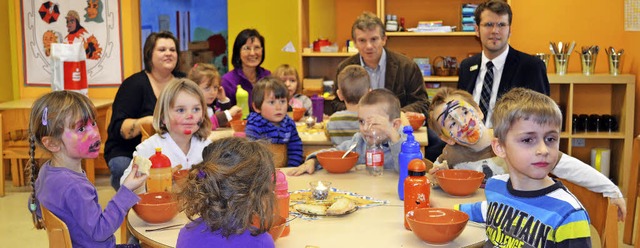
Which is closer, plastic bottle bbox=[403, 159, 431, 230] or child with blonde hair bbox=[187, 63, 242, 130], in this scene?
plastic bottle bbox=[403, 159, 431, 230]

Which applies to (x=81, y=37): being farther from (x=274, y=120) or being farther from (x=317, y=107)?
(x=274, y=120)

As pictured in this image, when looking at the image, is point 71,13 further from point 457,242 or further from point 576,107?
point 457,242

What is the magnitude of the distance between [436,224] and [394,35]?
4.76 metres

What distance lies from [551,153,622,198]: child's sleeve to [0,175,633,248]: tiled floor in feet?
8.30

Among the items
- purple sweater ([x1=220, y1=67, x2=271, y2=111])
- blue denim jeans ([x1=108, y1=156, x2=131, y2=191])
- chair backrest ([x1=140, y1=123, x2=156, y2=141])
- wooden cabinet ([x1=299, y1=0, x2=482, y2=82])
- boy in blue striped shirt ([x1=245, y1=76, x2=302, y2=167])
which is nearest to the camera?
chair backrest ([x1=140, y1=123, x2=156, y2=141])

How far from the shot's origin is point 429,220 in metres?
2.42

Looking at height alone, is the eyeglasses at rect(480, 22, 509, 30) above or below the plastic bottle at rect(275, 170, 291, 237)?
above

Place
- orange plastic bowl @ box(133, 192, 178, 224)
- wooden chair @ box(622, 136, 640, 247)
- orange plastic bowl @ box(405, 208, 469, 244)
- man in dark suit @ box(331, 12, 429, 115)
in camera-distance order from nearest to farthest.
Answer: orange plastic bowl @ box(405, 208, 469, 244) < orange plastic bowl @ box(133, 192, 178, 224) < wooden chair @ box(622, 136, 640, 247) < man in dark suit @ box(331, 12, 429, 115)

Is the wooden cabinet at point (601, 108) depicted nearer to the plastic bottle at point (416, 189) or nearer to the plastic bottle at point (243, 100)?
the plastic bottle at point (243, 100)

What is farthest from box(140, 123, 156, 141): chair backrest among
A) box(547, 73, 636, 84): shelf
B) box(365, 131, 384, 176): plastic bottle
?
box(547, 73, 636, 84): shelf

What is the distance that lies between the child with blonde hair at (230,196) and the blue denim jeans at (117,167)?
2525 mm

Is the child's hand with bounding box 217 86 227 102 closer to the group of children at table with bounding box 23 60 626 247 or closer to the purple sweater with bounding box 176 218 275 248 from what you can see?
the group of children at table with bounding box 23 60 626 247

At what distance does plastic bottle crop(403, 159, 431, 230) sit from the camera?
2488 millimetres

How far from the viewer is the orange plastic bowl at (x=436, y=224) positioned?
2.26 meters
